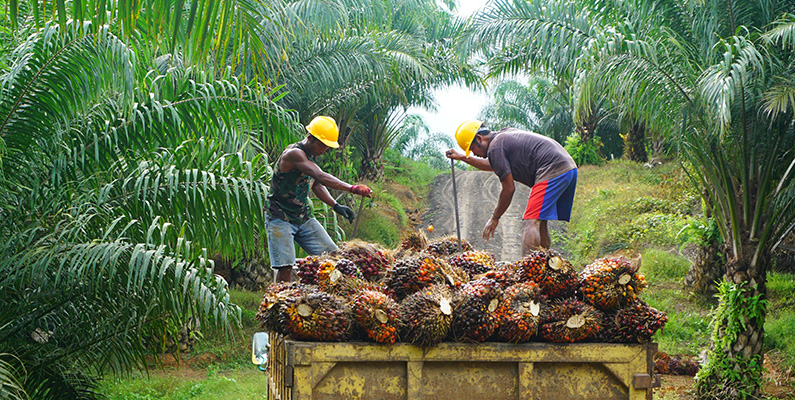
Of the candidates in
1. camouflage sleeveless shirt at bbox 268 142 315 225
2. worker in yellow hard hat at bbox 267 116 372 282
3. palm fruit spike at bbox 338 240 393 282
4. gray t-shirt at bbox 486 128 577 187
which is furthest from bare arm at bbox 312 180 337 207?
palm fruit spike at bbox 338 240 393 282

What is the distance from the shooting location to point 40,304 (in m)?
4.60

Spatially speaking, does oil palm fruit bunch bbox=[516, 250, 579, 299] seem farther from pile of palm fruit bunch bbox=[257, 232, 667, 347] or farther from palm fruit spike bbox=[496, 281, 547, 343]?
palm fruit spike bbox=[496, 281, 547, 343]

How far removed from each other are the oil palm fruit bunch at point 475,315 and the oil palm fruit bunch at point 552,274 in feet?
1.01

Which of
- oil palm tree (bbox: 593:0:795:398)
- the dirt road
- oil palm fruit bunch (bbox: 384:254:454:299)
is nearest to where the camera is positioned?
oil palm fruit bunch (bbox: 384:254:454:299)

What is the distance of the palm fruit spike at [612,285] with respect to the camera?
3343mm

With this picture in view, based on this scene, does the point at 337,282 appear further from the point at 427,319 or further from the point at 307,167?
the point at 307,167

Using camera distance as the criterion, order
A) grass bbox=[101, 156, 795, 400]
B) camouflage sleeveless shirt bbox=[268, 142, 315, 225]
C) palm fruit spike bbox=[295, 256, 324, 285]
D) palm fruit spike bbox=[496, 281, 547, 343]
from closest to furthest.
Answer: palm fruit spike bbox=[496, 281, 547, 343], palm fruit spike bbox=[295, 256, 324, 285], camouflage sleeveless shirt bbox=[268, 142, 315, 225], grass bbox=[101, 156, 795, 400]

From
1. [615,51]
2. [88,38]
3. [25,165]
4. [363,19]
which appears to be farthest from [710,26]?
[363,19]

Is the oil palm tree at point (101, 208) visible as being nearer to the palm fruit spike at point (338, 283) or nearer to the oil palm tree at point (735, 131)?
the palm fruit spike at point (338, 283)

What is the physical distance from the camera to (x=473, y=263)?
3973 mm

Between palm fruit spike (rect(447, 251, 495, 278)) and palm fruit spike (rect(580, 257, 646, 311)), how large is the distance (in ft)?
2.19

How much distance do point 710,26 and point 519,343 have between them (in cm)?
511

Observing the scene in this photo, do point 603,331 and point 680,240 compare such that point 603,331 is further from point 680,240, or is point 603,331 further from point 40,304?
point 680,240

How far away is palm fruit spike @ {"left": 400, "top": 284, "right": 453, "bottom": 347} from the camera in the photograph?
304 cm
